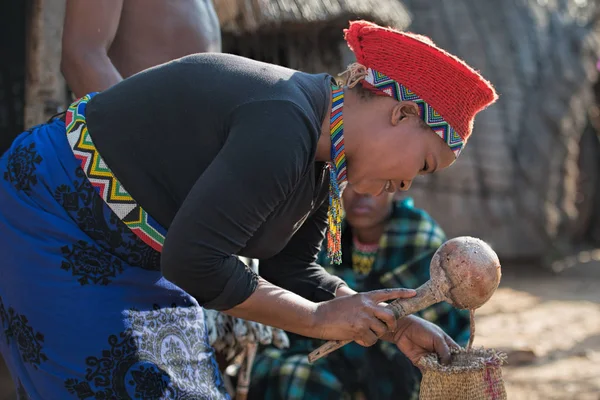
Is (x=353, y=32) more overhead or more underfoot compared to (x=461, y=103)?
more overhead

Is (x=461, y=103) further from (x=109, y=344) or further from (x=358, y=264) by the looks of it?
(x=358, y=264)

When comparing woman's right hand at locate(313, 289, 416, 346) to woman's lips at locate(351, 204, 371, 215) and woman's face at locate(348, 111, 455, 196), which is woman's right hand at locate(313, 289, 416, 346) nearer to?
woman's face at locate(348, 111, 455, 196)

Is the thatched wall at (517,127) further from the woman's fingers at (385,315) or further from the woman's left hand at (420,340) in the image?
the woman's fingers at (385,315)

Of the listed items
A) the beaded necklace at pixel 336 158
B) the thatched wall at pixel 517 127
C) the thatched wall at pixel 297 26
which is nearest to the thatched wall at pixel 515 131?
the thatched wall at pixel 517 127

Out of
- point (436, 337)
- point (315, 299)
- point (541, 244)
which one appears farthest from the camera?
point (541, 244)

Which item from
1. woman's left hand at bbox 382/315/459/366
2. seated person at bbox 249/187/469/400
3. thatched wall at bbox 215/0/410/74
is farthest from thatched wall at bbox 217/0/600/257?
woman's left hand at bbox 382/315/459/366

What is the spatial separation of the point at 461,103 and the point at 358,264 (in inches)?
82.8

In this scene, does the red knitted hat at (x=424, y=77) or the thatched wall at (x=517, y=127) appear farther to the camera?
the thatched wall at (x=517, y=127)

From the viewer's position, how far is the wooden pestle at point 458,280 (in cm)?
204

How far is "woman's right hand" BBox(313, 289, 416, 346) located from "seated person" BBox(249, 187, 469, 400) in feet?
5.22

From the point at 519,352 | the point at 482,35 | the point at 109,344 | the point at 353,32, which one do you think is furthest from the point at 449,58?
the point at 482,35

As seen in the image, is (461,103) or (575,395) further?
(575,395)

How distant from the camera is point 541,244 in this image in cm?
880

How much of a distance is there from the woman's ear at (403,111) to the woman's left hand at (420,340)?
2.10ft
